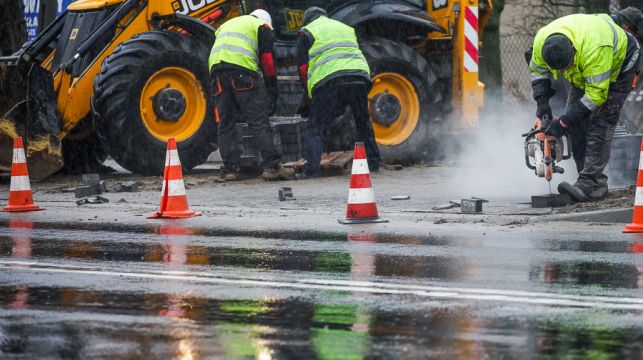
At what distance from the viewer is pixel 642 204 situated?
9.72m

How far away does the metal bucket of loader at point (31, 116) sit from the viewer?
576 inches

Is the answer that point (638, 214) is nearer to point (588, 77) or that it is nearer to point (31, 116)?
point (588, 77)

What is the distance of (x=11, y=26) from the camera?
20328mm

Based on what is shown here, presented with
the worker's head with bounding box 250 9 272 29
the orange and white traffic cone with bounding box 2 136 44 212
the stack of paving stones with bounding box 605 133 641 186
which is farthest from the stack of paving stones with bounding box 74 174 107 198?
the stack of paving stones with bounding box 605 133 641 186

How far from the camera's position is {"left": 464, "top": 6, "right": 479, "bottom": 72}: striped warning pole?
17000mm

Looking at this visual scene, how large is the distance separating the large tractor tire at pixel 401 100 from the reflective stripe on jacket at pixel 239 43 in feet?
6.67

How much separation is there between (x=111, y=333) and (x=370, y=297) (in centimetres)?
155

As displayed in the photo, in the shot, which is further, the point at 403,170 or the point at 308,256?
the point at 403,170

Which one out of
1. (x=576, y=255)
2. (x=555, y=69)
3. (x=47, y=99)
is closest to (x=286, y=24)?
(x=47, y=99)

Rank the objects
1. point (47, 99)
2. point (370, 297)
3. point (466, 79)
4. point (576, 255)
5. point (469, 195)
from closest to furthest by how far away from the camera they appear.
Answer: point (370, 297)
point (576, 255)
point (469, 195)
point (47, 99)
point (466, 79)

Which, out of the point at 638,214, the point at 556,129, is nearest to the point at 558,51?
the point at 556,129

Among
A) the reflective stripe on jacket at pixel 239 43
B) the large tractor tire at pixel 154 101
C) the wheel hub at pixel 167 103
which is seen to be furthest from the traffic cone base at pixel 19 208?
the reflective stripe on jacket at pixel 239 43

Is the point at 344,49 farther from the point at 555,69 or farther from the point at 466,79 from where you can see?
the point at 555,69

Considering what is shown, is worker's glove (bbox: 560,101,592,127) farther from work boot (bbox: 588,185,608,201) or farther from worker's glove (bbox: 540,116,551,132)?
work boot (bbox: 588,185,608,201)
